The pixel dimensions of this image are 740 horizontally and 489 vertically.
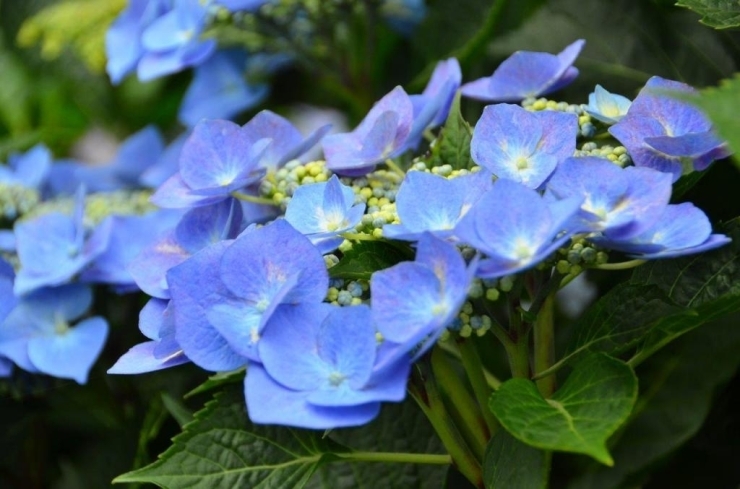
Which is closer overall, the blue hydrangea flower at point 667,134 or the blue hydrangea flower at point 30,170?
the blue hydrangea flower at point 667,134

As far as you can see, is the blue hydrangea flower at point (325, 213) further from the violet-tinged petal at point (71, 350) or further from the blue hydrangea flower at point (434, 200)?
the violet-tinged petal at point (71, 350)

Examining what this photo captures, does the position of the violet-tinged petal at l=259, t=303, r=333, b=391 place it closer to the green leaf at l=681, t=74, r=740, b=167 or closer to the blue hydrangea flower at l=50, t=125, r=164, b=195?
the green leaf at l=681, t=74, r=740, b=167

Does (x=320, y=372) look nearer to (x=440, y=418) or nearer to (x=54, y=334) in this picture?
(x=440, y=418)

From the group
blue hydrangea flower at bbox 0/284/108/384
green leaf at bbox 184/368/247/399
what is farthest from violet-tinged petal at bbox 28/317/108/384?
green leaf at bbox 184/368/247/399

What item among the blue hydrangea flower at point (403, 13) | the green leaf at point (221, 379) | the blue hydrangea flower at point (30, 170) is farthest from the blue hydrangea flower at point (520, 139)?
the blue hydrangea flower at point (30, 170)

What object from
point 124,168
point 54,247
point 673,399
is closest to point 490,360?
point 673,399

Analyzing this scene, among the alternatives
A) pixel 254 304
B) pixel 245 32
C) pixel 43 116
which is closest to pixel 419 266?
pixel 254 304
